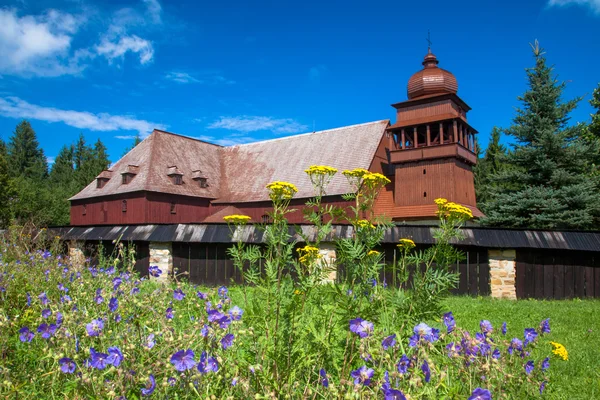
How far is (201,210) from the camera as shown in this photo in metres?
32.0

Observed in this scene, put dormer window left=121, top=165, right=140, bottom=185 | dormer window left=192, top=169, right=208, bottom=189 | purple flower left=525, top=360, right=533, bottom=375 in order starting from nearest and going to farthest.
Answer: purple flower left=525, top=360, right=533, bottom=375
dormer window left=121, top=165, right=140, bottom=185
dormer window left=192, top=169, right=208, bottom=189

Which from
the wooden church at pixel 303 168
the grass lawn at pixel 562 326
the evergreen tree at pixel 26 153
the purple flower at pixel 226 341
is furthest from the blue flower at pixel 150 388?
the evergreen tree at pixel 26 153

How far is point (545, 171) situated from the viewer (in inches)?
763

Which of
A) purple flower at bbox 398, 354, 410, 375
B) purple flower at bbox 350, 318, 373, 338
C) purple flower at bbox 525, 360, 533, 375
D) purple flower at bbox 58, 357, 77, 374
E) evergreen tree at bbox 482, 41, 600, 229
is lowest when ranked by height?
purple flower at bbox 525, 360, 533, 375

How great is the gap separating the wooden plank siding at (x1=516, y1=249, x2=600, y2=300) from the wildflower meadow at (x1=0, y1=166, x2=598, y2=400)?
24.6ft

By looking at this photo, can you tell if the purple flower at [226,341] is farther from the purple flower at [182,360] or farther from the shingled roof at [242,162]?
the shingled roof at [242,162]

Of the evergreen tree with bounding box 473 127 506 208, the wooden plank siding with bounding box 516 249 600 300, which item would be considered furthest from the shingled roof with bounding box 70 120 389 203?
the wooden plank siding with bounding box 516 249 600 300

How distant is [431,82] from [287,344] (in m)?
27.9

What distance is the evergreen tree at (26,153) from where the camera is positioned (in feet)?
200

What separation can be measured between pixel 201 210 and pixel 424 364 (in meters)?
31.2

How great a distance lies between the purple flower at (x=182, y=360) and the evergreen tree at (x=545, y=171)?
19.6 meters

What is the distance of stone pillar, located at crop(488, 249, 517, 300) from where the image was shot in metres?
11.6

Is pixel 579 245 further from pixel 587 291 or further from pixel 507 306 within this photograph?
pixel 507 306

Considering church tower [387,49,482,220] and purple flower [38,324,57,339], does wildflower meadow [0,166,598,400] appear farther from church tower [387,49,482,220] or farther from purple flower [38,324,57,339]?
church tower [387,49,482,220]
